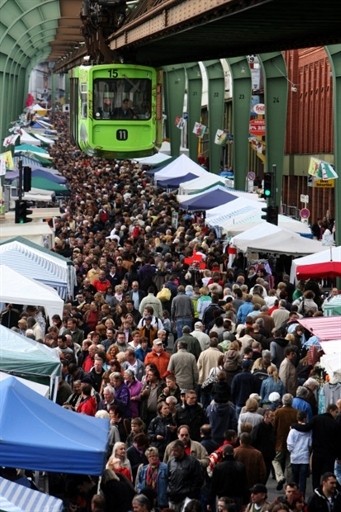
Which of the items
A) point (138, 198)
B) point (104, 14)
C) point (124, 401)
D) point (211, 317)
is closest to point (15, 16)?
point (138, 198)

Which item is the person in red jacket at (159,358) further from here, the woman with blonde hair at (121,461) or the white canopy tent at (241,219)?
the white canopy tent at (241,219)

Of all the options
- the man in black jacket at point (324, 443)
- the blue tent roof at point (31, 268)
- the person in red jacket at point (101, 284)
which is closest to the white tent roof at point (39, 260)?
the blue tent roof at point (31, 268)

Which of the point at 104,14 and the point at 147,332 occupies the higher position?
the point at 104,14

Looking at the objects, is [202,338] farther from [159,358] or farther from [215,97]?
[215,97]

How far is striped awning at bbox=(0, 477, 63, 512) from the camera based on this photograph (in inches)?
446

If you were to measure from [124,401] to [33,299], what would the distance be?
4.45 metres

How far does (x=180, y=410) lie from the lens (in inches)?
691

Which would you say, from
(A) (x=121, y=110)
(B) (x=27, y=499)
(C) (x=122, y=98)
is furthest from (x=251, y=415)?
(C) (x=122, y=98)

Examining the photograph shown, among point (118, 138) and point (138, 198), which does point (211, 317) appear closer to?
point (118, 138)

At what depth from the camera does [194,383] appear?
2100 cm

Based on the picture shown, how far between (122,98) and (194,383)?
57.9ft

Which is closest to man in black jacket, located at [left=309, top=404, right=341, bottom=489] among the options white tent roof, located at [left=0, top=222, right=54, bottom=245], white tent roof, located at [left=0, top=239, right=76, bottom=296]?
white tent roof, located at [left=0, top=239, right=76, bottom=296]

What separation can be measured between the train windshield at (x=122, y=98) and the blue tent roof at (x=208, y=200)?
17.9ft

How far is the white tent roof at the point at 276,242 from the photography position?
31781 millimetres
